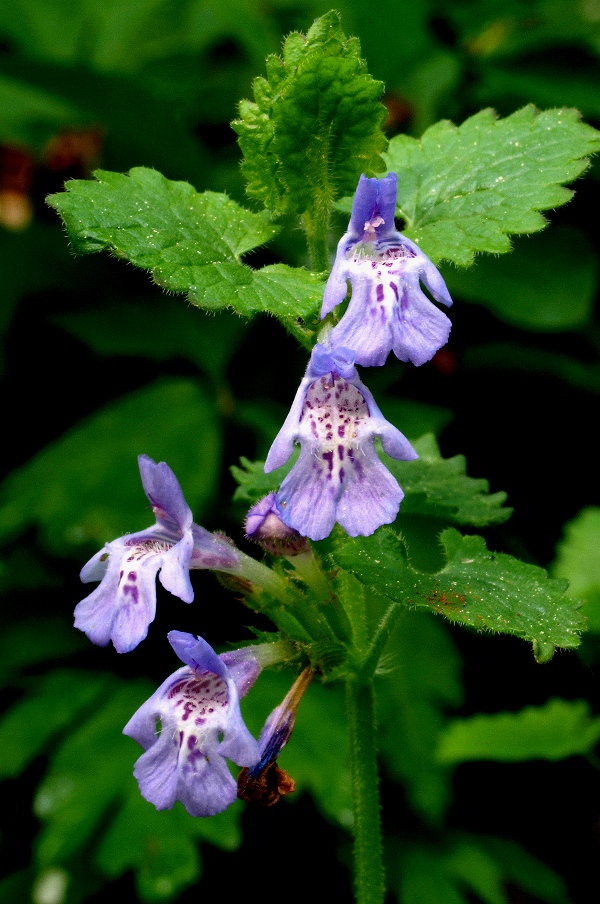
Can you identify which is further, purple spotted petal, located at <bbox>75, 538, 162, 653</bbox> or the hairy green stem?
the hairy green stem

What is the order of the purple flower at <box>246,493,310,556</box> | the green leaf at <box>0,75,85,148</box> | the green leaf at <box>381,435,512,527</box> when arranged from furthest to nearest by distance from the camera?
the green leaf at <box>0,75,85,148</box>, the green leaf at <box>381,435,512,527</box>, the purple flower at <box>246,493,310,556</box>

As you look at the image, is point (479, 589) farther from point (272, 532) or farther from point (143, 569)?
point (143, 569)

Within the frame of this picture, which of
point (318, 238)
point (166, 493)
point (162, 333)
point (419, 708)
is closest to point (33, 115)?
point (162, 333)

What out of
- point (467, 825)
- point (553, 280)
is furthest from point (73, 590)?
point (553, 280)

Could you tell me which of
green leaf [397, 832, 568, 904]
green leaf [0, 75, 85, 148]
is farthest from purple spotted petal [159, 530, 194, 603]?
green leaf [0, 75, 85, 148]

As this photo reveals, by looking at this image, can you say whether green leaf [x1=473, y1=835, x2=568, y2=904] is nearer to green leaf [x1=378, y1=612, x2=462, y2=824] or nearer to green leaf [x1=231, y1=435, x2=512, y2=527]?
green leaf [x1=378, y1=612, x2=462, y2=824]

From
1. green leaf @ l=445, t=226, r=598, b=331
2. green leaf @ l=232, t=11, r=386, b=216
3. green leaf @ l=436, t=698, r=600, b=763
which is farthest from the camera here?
green leaf @ l=445, t=226, r=598, b=331

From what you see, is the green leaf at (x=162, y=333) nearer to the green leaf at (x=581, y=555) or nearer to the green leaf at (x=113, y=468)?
the green leaf at (x=113, y=468)
